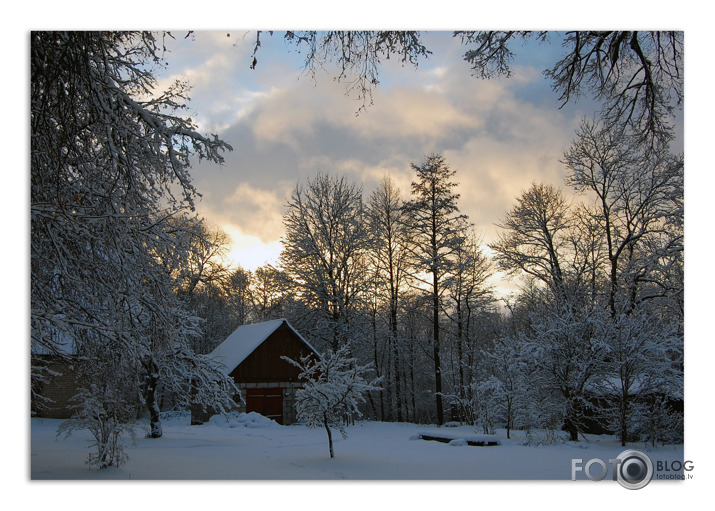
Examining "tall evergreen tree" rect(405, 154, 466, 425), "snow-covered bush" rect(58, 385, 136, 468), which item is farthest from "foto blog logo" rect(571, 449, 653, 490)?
"tall evergreen tree" rect(405, 154, 466, 425)

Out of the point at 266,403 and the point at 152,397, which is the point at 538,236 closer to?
the point at 266,403

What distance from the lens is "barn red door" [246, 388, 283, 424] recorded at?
58.6ft

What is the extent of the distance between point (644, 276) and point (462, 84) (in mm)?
6472

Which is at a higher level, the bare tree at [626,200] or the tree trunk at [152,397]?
the bare tree at [626,200]

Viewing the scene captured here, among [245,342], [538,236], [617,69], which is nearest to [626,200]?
[538,236]

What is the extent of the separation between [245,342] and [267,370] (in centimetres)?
138

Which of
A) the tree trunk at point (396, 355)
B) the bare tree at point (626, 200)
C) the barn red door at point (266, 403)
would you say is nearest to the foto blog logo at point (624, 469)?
the bare tree at point (626, 200)

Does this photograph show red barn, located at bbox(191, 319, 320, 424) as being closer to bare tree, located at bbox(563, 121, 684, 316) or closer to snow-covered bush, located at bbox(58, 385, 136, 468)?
bare tree, located at bbox(563, 121, 684, 316)

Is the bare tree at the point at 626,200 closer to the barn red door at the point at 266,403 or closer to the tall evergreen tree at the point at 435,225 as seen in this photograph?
the tall evergreen tree at the point at 435,225

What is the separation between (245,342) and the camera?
18969mm

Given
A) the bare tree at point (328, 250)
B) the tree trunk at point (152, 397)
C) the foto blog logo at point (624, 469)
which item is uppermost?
the bare tree at point (328, 250)

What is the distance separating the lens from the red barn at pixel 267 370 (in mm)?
17891

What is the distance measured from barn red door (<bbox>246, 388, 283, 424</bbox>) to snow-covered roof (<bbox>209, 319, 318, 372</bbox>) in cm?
119
